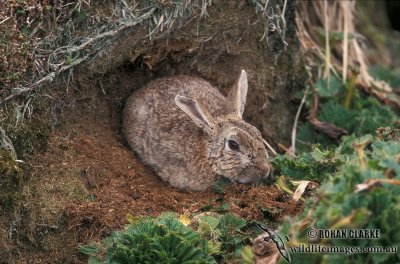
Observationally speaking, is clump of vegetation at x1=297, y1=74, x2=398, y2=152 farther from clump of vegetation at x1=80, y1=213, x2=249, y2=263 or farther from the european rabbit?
clump of vegetation at x1=80, y1=213, x2=249, y2=263

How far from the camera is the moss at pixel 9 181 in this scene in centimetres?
535

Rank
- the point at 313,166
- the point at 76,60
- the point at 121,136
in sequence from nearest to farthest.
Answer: the point at 313,166 < the point at 76,60 < the point at 121,136

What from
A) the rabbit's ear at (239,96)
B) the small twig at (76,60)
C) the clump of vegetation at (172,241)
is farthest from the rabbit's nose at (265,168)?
the small twig at (76,60)

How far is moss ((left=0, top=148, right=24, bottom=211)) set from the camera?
5352 mm

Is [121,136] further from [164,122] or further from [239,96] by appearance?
[239,96]

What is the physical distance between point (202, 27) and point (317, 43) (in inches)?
79.5

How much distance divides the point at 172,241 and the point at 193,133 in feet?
6.88

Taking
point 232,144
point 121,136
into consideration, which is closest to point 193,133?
point 232,144

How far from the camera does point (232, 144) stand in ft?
21.1

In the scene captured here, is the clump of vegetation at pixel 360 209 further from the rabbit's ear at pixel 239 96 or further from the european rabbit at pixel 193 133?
the rabbit's ear at pixel 239 96

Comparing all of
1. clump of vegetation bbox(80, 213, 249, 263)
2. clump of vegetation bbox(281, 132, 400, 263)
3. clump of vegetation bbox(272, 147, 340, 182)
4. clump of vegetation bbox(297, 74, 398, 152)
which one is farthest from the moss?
clump of vegetation bbox(297, 74, 398, 152)

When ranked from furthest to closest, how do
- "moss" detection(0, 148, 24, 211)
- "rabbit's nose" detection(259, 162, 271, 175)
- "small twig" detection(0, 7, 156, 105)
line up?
"rabbit's nose" detection(259, 162, 271, 175), "small twig" detection(0, 7, 156, 105), "moss" detection(0, 148, 24, 211)

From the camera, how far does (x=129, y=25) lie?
20.7 feet

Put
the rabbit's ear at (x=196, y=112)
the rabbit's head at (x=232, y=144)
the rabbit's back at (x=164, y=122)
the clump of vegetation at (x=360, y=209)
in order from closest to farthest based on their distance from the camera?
the clump of vegetation at (x=360, y=209)
the rabbit's head at (x=232, y=144)
the rabbit's ear at (x=196, y=112)
the rabbit's back at (x=164, y=122)
